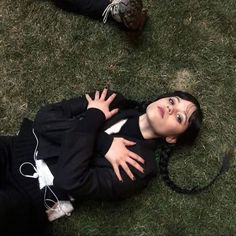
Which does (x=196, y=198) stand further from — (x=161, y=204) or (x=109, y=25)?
(x=109, y=25)

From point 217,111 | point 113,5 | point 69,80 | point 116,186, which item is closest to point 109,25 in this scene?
point 113,5

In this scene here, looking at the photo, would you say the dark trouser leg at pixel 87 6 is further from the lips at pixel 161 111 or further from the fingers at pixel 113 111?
the lips at pixel 161 111

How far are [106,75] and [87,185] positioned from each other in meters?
0.66

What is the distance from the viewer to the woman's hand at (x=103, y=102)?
2115mm

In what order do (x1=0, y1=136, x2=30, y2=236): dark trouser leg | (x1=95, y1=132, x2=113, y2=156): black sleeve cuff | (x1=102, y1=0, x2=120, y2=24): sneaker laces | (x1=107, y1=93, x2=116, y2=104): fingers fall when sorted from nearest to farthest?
(x1=0, y1=136, x2=30, y2=236): dark trouser leg < (x1=95, y1=132, x2=113, y2=156): black sleeve cuff < (x1=107, y1=93, x2=116, y2=104): fingers < (x1=102, y1=0, x2=120, y2=24): sneaker laces

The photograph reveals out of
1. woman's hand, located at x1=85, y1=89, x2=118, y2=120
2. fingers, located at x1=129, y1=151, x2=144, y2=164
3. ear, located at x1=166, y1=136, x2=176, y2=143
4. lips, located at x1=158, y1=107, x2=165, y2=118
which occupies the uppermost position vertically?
lips, located at x1=158, y1=107, x2=165, y2=118

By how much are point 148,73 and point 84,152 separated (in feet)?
2.08

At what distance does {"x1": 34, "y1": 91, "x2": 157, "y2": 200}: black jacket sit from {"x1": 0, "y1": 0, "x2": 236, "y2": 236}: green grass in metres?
0.19

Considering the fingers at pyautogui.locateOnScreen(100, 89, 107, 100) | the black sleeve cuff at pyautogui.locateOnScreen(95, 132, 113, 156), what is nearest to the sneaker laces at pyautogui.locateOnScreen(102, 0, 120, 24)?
the fingers at pyautogui.locateOnScreen(100, 89, 107, 100)

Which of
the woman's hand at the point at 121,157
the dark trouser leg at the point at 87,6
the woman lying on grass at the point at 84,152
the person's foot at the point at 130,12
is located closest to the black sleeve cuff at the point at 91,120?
the woman lying on grass at the point at 84,152

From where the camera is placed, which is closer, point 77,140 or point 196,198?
point 77,140

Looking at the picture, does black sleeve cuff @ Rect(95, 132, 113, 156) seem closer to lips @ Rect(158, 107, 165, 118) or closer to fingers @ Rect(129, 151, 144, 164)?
fingers @ Rect(129, 151, 144, 164)

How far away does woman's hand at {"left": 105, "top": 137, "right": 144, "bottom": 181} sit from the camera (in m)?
2.00

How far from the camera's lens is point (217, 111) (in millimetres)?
2338
